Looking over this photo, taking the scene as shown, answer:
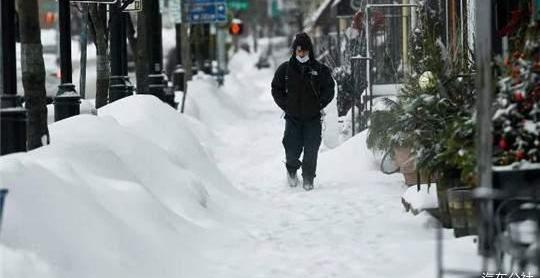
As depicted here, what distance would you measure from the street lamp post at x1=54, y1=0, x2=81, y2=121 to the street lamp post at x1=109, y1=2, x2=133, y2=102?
344 cm

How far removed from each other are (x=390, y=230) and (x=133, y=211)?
212 cm

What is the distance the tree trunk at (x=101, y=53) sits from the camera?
1422cm

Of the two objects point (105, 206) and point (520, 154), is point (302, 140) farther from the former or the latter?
point (520, 154)

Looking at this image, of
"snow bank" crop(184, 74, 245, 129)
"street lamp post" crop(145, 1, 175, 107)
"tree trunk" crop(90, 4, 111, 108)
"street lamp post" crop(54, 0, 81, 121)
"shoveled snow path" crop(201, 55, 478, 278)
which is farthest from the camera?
"snow bank" crop(184, 74, 245, 129)

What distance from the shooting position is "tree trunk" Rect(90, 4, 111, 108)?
1422cm

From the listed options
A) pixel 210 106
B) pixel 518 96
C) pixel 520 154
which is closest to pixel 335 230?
pixel 520 154

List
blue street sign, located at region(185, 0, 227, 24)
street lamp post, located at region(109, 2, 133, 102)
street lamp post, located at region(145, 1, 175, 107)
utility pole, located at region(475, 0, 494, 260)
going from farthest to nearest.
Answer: blue street sign, located at region(185, 0, 227, 24) → street lamp post, located at region(145, 1, 175, 107) → street lamp post, located at region(109, 2, 133, 102) → utility pole, located at region(475, 0, 494, 260)

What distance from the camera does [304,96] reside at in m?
11.6

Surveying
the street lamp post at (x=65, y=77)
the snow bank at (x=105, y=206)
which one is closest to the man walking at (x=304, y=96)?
the snow bank at (x=105, y=206)

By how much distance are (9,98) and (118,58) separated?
21.6 feet

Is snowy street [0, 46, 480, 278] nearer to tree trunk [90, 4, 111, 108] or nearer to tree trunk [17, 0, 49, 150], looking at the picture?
tree trunk [17, 0, 49, 150]

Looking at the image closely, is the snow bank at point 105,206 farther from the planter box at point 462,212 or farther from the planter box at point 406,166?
the planter box at point 462,212

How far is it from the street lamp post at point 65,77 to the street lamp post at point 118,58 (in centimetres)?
344

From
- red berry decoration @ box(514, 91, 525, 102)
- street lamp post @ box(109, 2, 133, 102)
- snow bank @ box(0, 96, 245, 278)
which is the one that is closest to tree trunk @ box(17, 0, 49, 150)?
snow bank @ box(0, 96, 245, 278)
